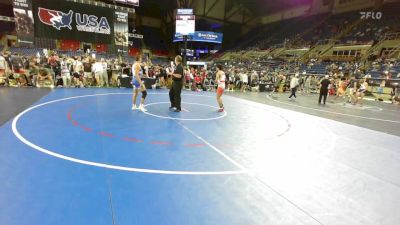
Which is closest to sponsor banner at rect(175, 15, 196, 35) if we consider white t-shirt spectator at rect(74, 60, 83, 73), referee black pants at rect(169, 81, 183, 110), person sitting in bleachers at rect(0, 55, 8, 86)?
white t-shirt spectator at rect(74, 60, 83, 73)

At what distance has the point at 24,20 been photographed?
58.6 ft

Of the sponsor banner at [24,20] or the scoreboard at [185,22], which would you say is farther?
the sponsor banner at [24,20]

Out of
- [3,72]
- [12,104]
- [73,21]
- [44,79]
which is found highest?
[73,21]

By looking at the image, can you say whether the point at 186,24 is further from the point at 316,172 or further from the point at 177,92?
the point at 316,172

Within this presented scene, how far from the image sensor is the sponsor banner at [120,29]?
69.4 ft

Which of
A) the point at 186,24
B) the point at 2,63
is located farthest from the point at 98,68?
the point at 186,24

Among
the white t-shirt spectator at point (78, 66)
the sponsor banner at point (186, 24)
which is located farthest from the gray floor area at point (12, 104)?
the sponsor banner at point (186, 24)

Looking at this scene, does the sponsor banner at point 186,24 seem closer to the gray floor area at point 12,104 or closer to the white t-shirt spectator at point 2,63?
the white t-shirt spectator at point 2,63

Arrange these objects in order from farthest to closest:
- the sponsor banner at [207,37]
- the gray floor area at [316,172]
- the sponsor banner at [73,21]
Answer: the sponsor banner at [207,37] < the sponsor banner at [73,21] < the gray floor area at [316,172]

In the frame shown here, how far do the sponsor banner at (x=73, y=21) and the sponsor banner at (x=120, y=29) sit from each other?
36cm

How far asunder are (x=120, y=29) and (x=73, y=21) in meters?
3.61

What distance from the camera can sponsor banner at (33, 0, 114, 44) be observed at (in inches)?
742

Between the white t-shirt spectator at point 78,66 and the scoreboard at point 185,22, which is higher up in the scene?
the scoreboard at point 185,22

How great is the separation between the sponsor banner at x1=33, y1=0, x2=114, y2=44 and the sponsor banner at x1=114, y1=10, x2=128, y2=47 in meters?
0.36
